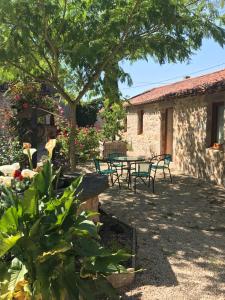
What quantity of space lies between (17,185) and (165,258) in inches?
83.1

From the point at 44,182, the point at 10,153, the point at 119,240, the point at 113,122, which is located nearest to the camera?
the point at 44,182

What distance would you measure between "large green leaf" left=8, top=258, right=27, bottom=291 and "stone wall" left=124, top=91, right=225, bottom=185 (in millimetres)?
Result: 7229

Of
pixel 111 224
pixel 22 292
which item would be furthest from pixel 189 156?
pixel 22 292

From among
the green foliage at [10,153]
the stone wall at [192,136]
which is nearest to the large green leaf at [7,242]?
the green foliage at [10,153]

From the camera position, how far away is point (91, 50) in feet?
22.1

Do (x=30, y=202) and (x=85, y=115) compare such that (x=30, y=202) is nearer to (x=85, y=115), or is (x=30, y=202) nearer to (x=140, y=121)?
(x=140, y=121)

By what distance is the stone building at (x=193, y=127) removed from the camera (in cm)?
965

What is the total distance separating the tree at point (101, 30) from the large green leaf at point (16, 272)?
456 centimetres

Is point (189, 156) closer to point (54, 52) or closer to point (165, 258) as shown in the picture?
point (54, 52)

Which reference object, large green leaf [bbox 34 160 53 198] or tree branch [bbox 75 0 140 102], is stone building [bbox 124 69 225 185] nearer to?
tree branch [bbox 75 0 140 102]

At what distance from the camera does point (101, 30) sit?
7422mm

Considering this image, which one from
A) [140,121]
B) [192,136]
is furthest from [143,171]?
[140,121]

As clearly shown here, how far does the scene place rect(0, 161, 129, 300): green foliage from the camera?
2824 millimetres

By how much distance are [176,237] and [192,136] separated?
243 inches
